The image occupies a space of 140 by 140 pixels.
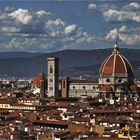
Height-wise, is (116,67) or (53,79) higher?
(116,67)

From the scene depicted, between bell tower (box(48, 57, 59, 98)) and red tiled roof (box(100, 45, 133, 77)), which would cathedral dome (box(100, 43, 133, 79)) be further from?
bell tower (box(48, 57, 59, 98))

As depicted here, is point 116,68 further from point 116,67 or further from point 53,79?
point 53,79

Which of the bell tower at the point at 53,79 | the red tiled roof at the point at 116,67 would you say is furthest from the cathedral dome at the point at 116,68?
the bell tower at the point at 53,79

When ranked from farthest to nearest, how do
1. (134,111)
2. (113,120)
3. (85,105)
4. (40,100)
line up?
1. (40,100)
2. (85,105)
3. (134,111)
4. (113,120)

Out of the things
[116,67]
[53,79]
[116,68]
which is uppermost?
[116,67]

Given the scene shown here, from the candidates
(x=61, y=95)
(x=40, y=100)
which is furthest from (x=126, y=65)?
(x=40, y=100)

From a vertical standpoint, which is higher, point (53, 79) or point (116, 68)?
point (116, 68)

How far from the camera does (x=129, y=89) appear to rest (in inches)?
4161

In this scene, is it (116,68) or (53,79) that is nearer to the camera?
(53,79)

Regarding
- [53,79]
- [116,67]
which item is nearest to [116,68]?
[116,67]

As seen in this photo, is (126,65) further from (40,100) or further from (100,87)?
(40,100)

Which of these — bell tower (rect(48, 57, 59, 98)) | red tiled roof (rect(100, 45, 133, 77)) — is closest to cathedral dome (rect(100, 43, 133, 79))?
red tiled roof (rect(100, 45, 133, 77))

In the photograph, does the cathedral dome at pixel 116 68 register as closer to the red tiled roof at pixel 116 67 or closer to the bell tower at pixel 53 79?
the red tiled roof at pixel 116 67

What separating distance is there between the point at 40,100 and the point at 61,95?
16334mm
